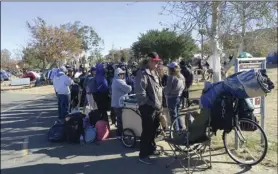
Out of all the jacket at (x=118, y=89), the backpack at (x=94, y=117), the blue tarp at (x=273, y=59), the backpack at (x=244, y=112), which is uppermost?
the blue tarp at (x=273, y=59)

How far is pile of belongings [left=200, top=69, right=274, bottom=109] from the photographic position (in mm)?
5629

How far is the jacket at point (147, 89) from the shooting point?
Result: 234 inches

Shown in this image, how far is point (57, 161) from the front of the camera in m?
6.76

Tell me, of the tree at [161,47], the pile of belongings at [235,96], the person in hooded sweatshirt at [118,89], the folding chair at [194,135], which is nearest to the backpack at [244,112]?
the pile of belongings at [235,96]

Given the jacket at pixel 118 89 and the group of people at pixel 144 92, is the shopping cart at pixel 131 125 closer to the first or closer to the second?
the jacket at pixel 118 89

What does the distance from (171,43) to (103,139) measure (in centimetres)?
2320

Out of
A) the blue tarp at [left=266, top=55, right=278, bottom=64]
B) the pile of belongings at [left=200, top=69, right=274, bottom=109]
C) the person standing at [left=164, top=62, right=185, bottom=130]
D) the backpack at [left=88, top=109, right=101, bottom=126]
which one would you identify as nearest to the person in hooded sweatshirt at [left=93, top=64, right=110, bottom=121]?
the backpack at [left=88, top=109, right=101, bottom=126]

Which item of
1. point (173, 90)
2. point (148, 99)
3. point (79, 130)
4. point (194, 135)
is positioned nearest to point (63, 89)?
point (79, 130)

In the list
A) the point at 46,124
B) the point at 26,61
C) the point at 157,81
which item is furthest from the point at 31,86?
the point at 157,81

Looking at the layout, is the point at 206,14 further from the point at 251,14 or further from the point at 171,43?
the point at 171,43

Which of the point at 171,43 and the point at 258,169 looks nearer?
the point at 258,169

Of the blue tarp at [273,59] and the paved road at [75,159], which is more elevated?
the blue tarp at [273,59]

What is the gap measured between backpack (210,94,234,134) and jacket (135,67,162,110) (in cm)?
97

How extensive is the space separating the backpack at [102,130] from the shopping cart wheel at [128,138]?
86 cm
